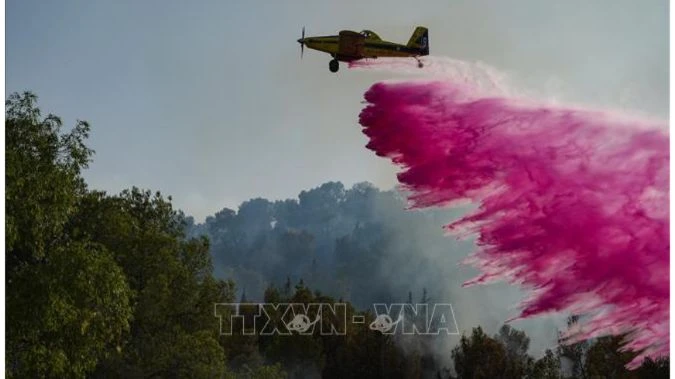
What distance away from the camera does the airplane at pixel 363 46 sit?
32.0ft

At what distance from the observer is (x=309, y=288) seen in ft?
34.0

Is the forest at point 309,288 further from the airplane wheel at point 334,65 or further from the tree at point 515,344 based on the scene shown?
the airplane wheel at point 334,65

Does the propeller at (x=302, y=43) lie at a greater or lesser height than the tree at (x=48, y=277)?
greater

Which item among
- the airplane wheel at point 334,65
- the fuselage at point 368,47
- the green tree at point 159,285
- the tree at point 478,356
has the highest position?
the fuselage at point 368,47

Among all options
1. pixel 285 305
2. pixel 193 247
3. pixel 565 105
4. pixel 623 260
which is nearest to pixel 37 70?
pixel 193 247

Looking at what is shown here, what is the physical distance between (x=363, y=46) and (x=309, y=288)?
7.82 feet

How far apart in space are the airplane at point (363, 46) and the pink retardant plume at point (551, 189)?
0.30m

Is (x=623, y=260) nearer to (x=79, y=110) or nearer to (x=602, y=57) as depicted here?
(x=602, y=57)

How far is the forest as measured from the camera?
33.1 ft

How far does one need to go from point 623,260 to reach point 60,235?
508cm

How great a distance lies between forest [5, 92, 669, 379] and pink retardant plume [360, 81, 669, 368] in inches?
8.7

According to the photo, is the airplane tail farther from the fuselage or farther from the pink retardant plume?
the pink retardant plume

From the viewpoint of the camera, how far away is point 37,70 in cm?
983

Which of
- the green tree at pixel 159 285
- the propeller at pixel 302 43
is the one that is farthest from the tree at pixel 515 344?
the propeller at pixel 302 43
